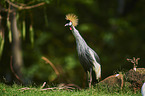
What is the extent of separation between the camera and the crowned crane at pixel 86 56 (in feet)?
7.53

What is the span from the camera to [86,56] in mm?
2334

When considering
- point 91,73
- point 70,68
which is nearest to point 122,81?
point 91,73

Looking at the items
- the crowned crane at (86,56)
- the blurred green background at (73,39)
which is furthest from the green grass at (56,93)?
the blurred green background at (73,39)

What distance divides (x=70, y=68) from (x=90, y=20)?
7.74ft

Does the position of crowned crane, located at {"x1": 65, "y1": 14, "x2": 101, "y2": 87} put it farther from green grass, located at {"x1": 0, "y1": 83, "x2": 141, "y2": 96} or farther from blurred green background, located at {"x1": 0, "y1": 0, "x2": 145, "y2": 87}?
blurred green background, located at {"x1": 0, "y1": 0, "x2": 145, "y2": 87}

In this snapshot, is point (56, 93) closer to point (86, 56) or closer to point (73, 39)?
point (86, 56)

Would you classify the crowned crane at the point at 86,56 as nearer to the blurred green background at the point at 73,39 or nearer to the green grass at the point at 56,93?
the green grass at the point at 56,93

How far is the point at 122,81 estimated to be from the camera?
7.41ft

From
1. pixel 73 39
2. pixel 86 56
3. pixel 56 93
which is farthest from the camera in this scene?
pixel 73 39

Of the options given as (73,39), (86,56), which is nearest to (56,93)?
(86,56)

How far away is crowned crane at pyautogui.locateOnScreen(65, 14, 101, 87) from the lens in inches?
90.4

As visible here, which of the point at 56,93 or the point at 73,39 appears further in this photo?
the point at 73,39

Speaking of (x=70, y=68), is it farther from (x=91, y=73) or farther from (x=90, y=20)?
(x=91, y=73)

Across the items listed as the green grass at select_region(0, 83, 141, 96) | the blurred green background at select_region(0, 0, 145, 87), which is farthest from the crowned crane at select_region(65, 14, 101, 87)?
the blurred green background at select_region(0, 0, 145, 87)
